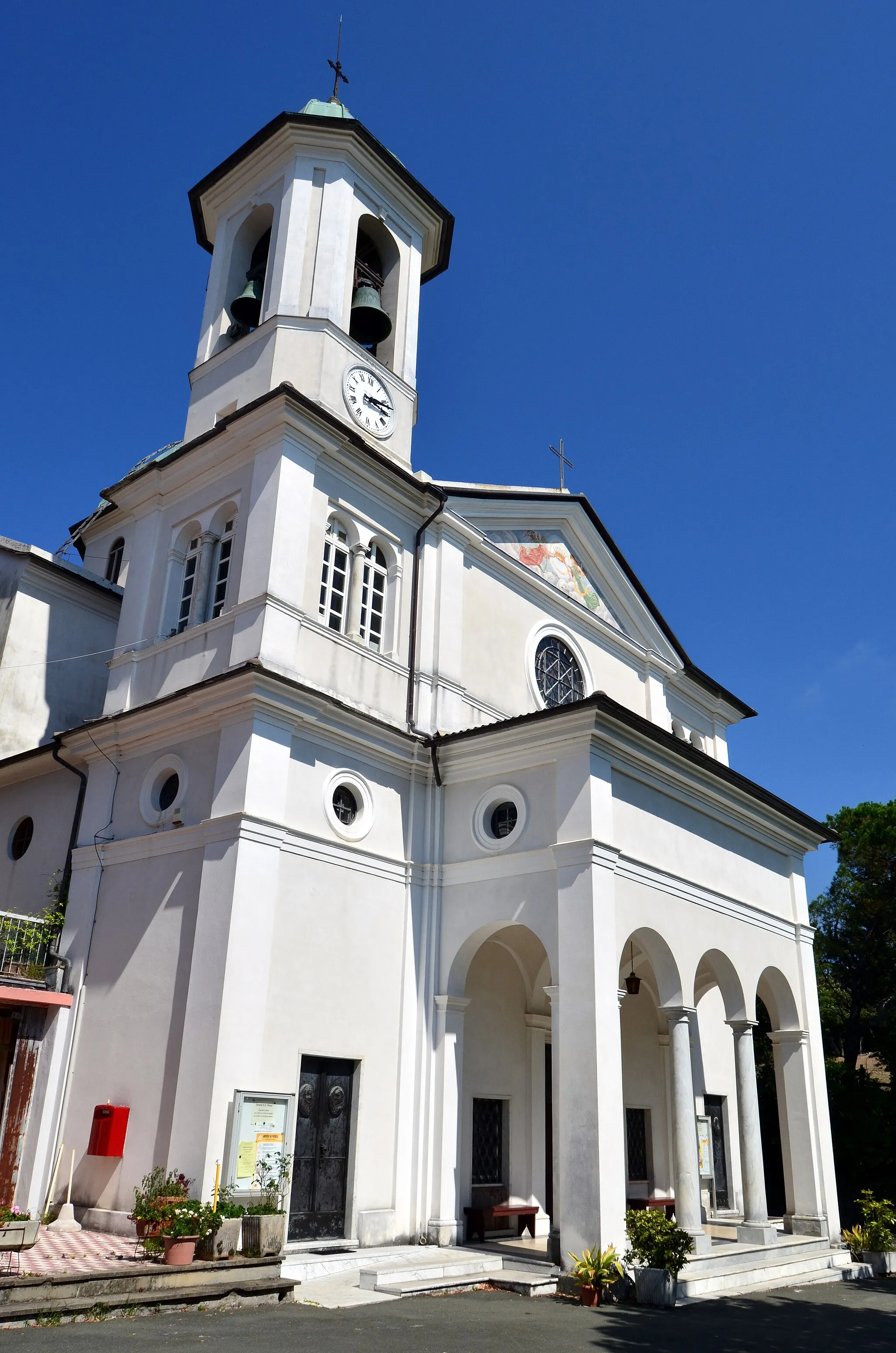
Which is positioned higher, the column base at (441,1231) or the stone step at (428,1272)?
the column base at (441,1231)

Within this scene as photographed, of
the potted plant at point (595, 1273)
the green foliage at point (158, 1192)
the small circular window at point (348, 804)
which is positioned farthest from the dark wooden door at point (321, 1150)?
the potted plant at point (595, 1273)

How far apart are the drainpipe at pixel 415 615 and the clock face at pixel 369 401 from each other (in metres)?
1.46

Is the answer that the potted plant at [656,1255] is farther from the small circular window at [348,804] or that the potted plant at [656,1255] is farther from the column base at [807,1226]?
the small circular window at [348,804]

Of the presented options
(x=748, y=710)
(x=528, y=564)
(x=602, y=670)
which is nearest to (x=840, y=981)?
(x=748, y=710)

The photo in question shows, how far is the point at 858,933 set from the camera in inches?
1278

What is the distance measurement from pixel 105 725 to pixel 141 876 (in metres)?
2.31

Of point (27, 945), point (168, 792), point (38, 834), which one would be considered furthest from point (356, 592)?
point (27, 945)

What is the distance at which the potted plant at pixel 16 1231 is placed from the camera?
27.8 feet

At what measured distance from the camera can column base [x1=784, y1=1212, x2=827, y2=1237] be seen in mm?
14742

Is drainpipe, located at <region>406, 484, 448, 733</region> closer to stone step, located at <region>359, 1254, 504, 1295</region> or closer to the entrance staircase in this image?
stone step, located at <region>359, 1254, 504, 1295</region>

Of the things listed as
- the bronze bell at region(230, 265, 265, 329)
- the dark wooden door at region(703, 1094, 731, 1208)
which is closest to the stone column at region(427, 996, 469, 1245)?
the dark wooden door at region(703, 1094, 731, 1208)

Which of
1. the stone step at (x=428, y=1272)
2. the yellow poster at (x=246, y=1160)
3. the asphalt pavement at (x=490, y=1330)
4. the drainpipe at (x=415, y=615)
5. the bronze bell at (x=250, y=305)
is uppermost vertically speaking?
the bronze bell at (x=250, y=305)

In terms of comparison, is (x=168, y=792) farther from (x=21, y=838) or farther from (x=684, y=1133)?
(x=684, y=1133)

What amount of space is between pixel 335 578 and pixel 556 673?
4938 millimetres
